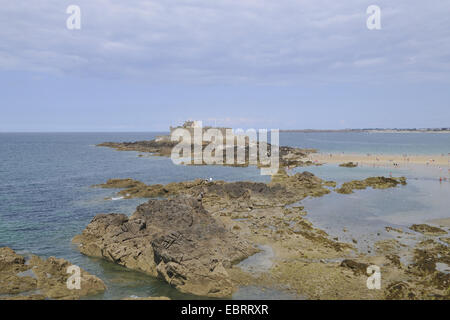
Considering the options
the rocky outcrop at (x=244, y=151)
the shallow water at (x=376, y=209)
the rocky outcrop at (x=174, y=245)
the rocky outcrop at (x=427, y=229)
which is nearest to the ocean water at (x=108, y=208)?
the shallow water at (x=376, y=209)

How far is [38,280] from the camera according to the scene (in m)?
17.5

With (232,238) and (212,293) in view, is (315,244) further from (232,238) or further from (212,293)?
(212,293)

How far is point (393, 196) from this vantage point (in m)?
41.2

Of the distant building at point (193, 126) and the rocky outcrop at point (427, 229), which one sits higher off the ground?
the distant building at point (193, 126)

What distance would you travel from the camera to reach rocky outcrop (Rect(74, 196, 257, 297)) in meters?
17.3

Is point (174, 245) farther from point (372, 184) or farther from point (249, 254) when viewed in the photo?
point (372, 184)

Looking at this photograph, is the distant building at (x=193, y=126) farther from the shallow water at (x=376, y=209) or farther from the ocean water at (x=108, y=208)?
the shallow water at (x=376, y=209)

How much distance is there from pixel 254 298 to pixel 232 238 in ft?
22.0

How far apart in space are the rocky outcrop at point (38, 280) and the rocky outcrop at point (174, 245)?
3.28 meters

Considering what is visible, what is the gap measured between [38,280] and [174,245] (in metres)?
7.81

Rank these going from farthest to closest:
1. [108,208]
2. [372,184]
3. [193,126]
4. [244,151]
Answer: [193,126] < [244,151] < [372,184] < [108,208]

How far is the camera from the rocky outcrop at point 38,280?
1605 cm

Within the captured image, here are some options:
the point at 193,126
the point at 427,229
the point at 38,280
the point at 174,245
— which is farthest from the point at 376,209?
the point at 193,126
